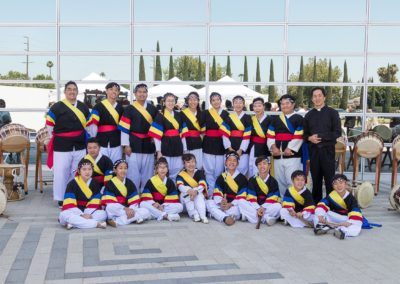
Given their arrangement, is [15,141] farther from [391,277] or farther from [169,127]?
[391,277]

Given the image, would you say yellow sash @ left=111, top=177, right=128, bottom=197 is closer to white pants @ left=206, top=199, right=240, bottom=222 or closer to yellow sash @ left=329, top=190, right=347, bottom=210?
white pants @ left=206, top=199, right=240, bottom=222

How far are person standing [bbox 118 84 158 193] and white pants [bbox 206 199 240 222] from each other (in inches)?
49.6

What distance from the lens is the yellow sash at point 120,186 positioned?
6336 millimetres

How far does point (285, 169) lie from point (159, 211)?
1883 mm

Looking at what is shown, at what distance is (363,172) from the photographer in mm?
10000

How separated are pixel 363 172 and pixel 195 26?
4.40 m

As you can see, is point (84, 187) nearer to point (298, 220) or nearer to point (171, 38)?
point (298, 220)

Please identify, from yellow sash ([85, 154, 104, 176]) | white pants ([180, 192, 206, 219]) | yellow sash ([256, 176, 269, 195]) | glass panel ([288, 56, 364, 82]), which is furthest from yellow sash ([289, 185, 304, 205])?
glass panel ([288, 56, 364, 82])

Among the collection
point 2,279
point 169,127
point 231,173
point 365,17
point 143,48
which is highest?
point 365,17

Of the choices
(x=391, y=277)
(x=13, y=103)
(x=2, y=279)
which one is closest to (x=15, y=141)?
(x=13, y=103)

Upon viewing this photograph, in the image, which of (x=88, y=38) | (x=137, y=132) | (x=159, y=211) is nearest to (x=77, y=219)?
(x=159, y=211)

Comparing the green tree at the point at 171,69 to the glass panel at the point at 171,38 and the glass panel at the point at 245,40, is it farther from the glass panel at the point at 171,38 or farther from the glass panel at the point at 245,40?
the glass panel at the point at 245,40

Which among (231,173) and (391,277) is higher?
(231,173)

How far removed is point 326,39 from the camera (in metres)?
9.91
